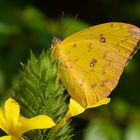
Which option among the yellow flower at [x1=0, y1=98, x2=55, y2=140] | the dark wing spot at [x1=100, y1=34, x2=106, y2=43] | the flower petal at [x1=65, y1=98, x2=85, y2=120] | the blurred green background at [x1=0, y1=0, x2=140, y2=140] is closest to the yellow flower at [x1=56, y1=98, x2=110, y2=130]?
the flower petal at [x1=65, y1=98, x2=85, y2=120]

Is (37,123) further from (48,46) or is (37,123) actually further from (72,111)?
(48,46)

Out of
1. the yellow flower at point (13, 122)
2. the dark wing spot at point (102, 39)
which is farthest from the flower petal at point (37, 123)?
the dark wing spot at point (102, 39)

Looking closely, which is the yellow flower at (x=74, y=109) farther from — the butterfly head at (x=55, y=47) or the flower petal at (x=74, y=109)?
the butterfly head at (x=55, y=47)

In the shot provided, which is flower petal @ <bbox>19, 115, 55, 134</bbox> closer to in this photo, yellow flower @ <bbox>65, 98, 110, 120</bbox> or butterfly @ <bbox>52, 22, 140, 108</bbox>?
yellow flower @ <bbox>65, 98, 110, 120</bbox>

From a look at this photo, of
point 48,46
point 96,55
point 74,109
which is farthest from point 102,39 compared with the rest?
point 48,46

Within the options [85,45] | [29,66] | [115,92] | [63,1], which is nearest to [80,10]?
[63,1]

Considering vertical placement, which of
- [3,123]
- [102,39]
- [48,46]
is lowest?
[48,46]

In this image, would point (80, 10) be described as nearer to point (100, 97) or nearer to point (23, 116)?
point (100, 97)
